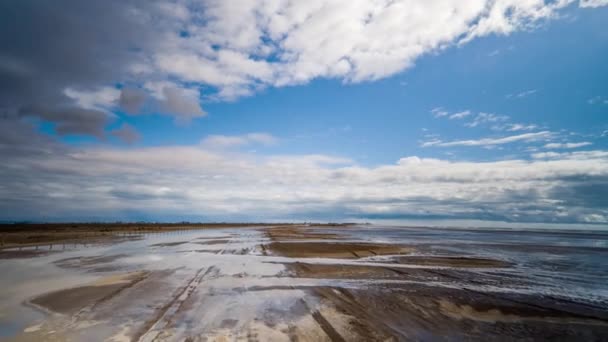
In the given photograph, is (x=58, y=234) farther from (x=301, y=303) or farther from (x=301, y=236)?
(x=301, y=303)

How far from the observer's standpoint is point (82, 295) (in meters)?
11.5

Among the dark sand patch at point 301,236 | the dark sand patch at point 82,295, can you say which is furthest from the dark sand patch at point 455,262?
the dark sand patch at point 301,236

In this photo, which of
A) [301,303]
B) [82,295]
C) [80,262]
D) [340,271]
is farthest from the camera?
[80,262]

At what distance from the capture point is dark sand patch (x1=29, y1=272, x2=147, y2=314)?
33.0ft

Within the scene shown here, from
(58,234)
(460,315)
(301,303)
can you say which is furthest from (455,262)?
(58,234)

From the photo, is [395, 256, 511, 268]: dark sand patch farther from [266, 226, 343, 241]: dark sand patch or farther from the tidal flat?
[266, 226, 343, 241]: dark sand patch

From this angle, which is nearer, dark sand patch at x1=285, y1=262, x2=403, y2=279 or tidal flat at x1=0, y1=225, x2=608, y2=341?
tidal flat at x1=0, y1=225, x2=608, y2=341

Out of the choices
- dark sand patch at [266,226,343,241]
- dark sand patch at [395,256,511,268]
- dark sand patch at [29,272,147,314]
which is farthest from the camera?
dark sand patch at [266,226,343,241]

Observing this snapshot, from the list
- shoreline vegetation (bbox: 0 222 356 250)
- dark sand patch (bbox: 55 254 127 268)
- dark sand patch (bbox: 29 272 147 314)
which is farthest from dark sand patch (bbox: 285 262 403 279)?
shoreline vegetation (bbox: 0 222 356 250)

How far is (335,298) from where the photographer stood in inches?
435

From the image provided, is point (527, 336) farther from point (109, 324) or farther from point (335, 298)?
point (109, 324)

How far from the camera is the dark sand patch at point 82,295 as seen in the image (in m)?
10.1

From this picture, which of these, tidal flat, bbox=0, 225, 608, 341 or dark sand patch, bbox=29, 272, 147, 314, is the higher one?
dark sand patch, bbox=29, 272, 147, 314

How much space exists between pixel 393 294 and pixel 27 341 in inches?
444
